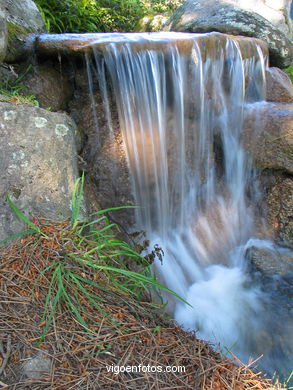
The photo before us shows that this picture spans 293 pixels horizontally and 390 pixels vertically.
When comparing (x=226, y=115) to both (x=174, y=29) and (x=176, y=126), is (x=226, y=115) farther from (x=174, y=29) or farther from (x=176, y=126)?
(x=174, y=29)

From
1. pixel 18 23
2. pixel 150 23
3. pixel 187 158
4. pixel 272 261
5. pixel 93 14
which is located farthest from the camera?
pixel 150 23

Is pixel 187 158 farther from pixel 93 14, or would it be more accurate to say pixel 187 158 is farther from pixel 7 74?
pixel 93 14

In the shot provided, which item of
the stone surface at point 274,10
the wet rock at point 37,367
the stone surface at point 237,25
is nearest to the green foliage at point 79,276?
the wet rock at point 37,367

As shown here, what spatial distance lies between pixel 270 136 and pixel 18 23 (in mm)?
3219

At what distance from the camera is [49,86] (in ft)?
11.1

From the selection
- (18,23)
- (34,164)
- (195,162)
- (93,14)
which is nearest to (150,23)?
(93,14)

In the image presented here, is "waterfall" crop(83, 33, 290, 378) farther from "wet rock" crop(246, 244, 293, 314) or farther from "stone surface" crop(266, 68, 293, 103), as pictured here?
"stone surface" crop(266, 68, 293, 103)

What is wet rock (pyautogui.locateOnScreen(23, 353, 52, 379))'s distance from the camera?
1.29 meters

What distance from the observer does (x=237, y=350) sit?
250cm

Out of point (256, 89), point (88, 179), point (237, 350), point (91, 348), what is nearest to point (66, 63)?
point (88, 179)

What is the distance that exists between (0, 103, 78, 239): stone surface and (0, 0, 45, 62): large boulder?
1334 mm

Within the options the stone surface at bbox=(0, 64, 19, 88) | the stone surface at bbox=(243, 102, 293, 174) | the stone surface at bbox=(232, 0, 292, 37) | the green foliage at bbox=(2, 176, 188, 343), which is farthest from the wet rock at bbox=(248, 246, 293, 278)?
the stone surface at bbox=(232, 0, 292, 37)

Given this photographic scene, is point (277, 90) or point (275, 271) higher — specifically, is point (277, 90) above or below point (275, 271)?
above

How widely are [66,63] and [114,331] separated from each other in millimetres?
2852
